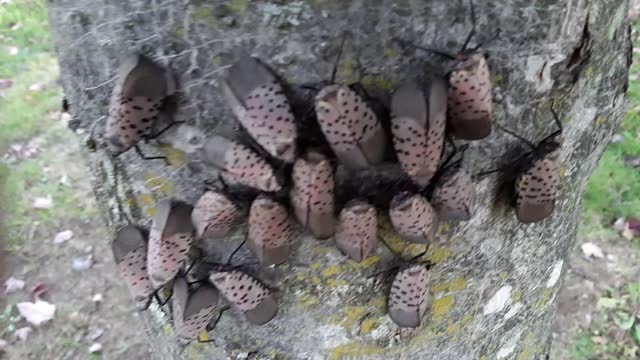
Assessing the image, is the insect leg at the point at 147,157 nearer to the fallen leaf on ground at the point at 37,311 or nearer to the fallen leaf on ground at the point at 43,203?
the fallen leaf on ground at the point at 37,311

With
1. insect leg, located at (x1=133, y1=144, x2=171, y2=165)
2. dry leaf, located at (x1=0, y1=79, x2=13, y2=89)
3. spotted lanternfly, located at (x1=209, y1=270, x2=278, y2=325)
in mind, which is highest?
insect leg, located at (x1=133, y1=144, x2=171, y2=165)

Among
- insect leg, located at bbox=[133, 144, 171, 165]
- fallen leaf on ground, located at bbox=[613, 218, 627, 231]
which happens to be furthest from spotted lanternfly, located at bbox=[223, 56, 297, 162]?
fallen leaf on ground, located at bbox=[613, 218, 627, 231]

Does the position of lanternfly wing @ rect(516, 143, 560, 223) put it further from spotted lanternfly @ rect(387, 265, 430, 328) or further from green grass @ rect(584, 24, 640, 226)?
green grass @ rect(584, 24, 640, 226)

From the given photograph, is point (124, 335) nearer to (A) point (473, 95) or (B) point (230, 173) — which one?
(B) point (230, 173)

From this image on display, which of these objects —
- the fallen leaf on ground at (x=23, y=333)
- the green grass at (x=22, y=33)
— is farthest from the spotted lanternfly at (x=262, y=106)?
the green grass at (x=22, y=33)

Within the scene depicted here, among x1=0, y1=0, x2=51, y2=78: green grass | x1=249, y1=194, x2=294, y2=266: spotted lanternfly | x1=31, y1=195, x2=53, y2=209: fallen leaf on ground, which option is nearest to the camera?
x1=249, y1=194, x2=294, y2=266: spotted lanternfly

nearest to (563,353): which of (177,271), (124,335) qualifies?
(124,335)
